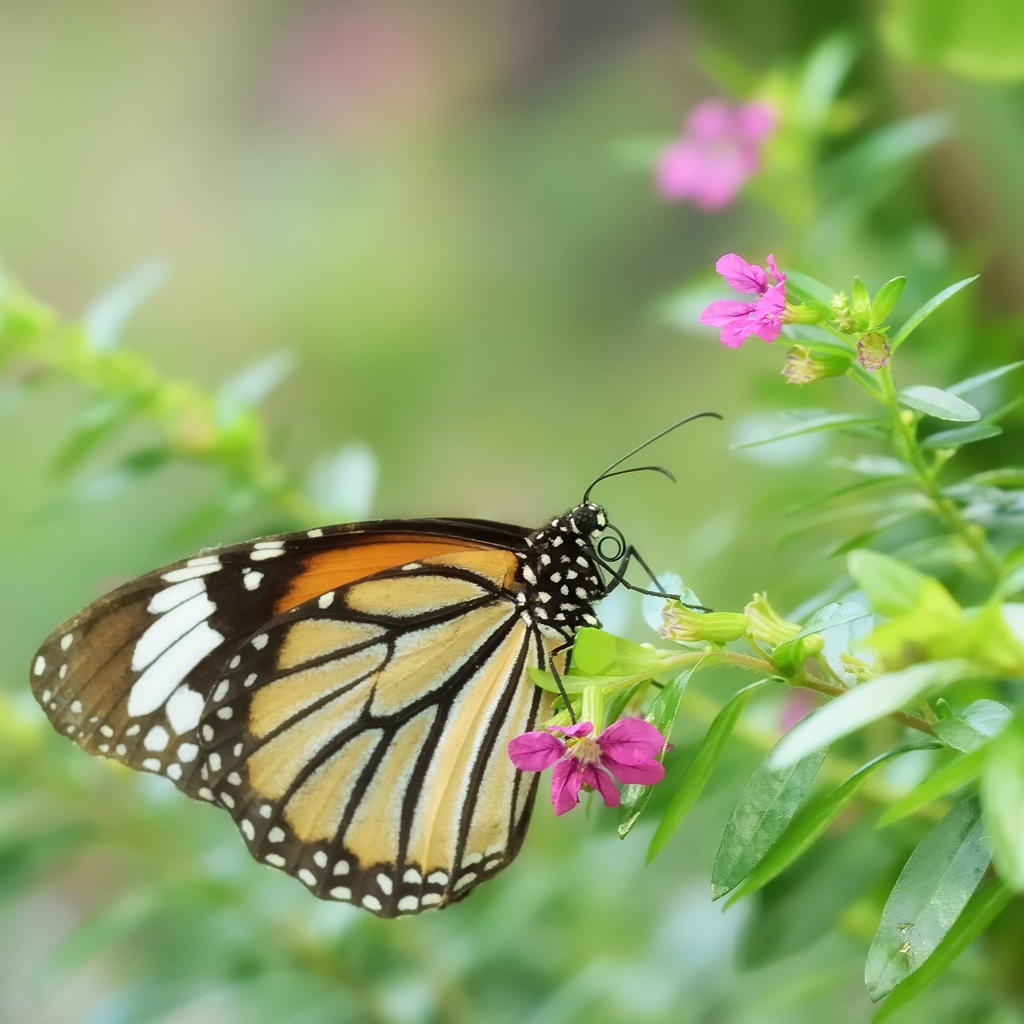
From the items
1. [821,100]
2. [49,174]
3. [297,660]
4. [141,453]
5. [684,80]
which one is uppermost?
[49,174]

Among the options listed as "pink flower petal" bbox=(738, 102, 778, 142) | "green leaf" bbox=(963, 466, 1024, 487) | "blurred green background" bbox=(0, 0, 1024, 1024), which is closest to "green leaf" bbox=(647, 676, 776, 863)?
"green leaf" bbox=(963, 466, 1024, 487)

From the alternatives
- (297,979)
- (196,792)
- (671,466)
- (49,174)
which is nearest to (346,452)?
(196,792)

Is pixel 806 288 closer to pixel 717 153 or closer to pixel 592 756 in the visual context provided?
pixel 592 756

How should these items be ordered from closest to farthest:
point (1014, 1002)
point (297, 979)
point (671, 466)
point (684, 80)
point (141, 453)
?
point (1014, 1002) → point (141, 453) → point (297, 979) → point (671, 466) → point (684, 80)

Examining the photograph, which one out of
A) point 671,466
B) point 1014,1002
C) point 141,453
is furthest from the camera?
point 671,466

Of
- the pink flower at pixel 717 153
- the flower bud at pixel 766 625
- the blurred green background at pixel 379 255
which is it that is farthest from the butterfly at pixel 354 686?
the blurred green background at pixel 379 255

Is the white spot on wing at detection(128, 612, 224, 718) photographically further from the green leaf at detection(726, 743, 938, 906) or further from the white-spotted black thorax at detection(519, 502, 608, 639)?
the green leaf at detection(726, 743, 938, 906)

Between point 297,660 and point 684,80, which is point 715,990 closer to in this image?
point 297,660
